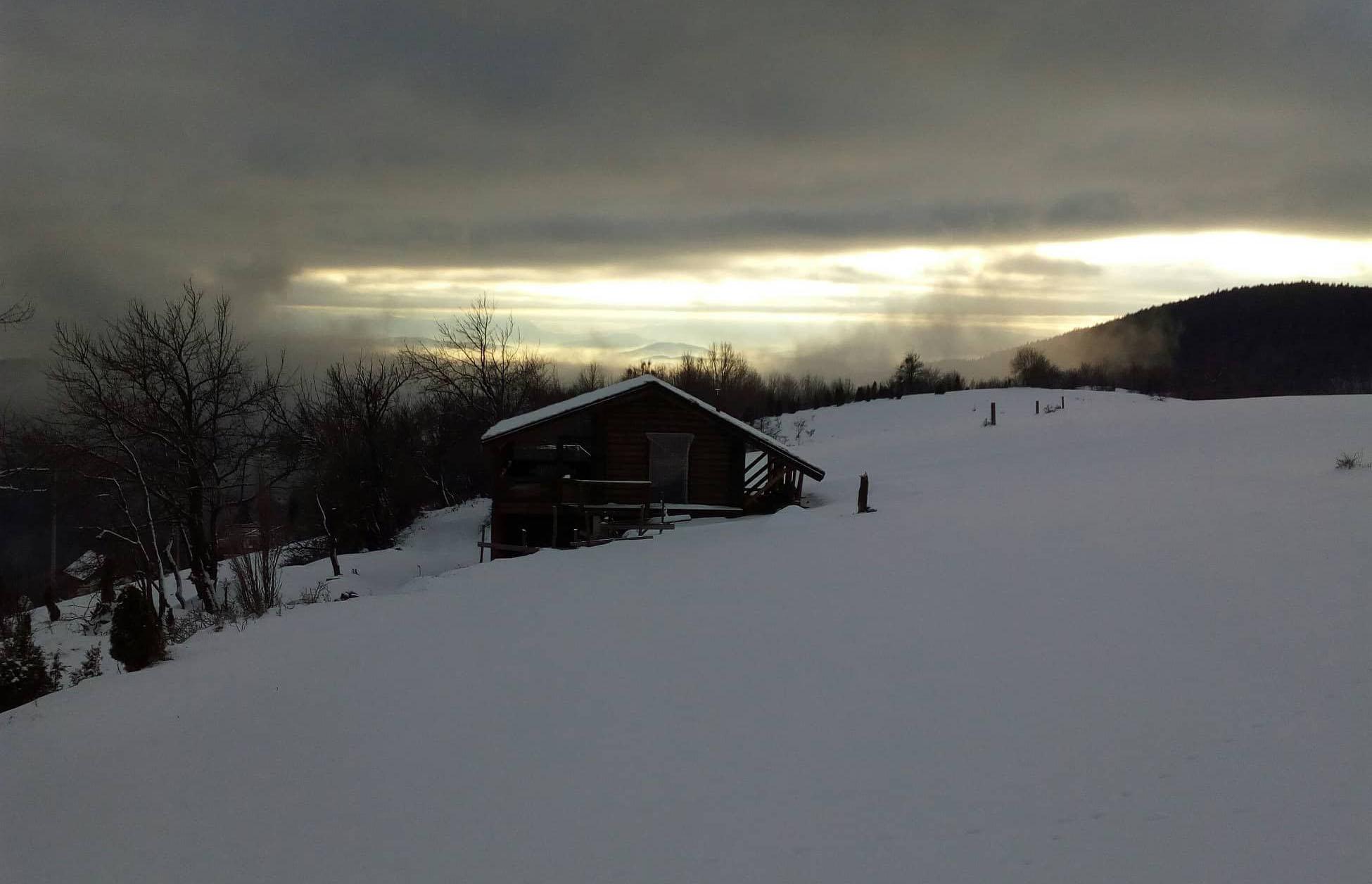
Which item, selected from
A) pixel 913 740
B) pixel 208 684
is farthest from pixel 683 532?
pixel 913 740

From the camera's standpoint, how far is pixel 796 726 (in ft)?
31.2

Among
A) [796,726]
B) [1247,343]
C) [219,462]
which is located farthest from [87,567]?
[1247,343]

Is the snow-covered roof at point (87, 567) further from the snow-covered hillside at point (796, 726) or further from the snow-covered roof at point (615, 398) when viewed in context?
the snow-covered hillside at point (796, 726)

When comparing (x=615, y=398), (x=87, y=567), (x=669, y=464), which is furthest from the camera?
(x=87, y=567)

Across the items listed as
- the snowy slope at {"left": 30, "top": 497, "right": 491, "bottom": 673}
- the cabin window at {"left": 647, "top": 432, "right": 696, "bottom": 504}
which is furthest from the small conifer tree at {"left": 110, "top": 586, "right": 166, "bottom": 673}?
the cabin window at {"left": 647, "top": 432, "right": 696, "bottom": 504}

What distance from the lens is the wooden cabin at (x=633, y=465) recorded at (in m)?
27.5

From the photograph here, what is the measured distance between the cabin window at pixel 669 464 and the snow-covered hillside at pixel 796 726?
9697 mm

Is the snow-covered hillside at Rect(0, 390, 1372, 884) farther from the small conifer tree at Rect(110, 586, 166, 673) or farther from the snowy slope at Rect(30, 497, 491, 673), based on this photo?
the snowy slope at Rect(30, 497, 491, 673)

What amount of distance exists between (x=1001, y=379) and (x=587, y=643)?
258 feet

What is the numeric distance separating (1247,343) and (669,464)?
11422cm

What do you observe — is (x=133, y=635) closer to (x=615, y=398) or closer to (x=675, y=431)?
(x=615, y=398)

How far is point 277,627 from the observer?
1794 cm

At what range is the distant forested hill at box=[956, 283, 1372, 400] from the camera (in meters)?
95.1

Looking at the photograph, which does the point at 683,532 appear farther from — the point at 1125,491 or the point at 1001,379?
the point at 1001,379
